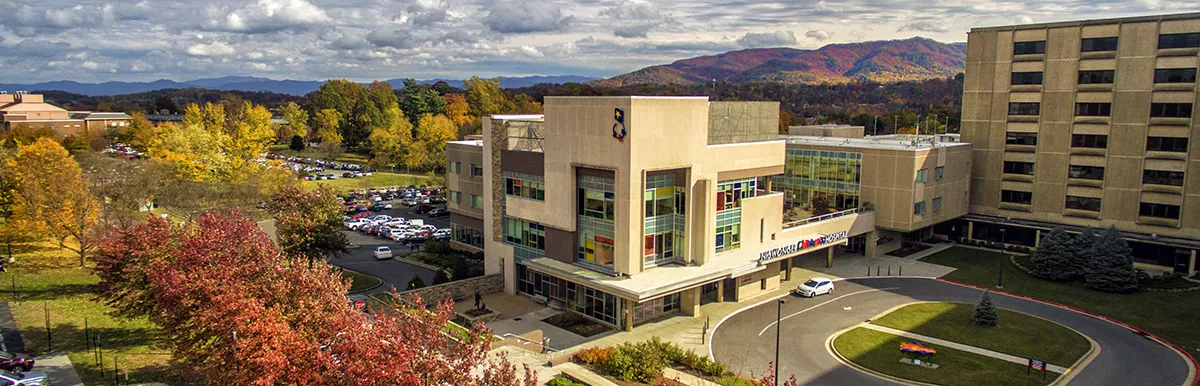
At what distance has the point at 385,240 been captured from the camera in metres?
71.2

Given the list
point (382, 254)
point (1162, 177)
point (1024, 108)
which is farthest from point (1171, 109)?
point (382, 254)

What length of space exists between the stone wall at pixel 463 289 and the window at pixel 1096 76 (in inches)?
1996

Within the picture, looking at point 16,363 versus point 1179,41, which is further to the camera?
point 1179,41

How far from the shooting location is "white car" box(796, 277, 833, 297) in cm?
4969

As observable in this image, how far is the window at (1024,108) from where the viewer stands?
6419cm

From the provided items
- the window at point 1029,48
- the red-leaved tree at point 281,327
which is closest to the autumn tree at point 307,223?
the red-leaved tree at point 281,327

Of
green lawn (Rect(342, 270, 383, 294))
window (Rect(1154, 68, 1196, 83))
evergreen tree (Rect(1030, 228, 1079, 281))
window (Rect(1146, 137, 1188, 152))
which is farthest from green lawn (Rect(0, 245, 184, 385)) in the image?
window (Rect(1154, 68, 1196, 83))

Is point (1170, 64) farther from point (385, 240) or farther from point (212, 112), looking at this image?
point (212, 112)

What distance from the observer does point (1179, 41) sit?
188ft

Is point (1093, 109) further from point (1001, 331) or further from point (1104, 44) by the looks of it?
point (1001, 331)

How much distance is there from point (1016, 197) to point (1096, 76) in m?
11.8

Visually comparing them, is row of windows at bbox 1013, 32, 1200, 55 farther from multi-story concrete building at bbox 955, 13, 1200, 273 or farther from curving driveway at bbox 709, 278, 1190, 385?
curving driveway at bbox 709, 278, 1190, 385

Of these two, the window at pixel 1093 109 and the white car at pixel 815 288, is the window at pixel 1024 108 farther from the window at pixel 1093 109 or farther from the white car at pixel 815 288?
the white car at pixel 815 288

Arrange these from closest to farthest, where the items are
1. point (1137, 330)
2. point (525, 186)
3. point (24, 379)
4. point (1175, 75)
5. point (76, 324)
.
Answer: point (24, 379) → point (76, 324) → point (1137, 330) → point (525, 186) → point (1175, 75)
